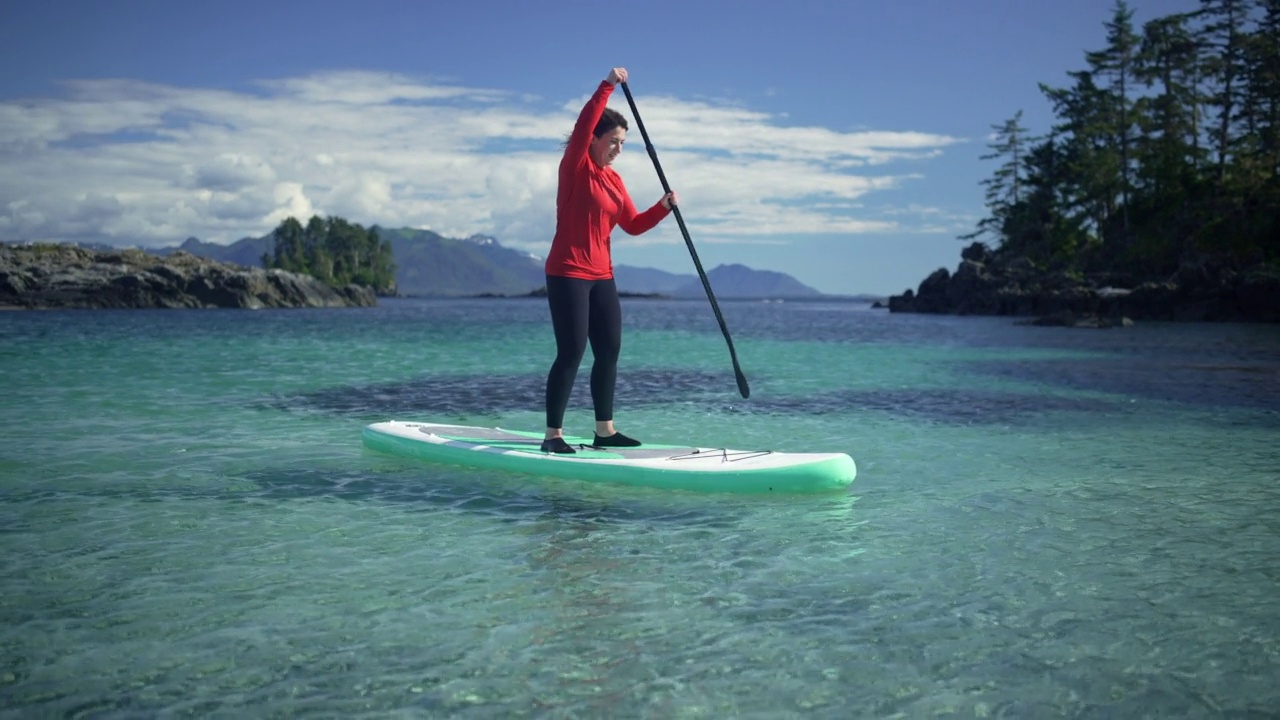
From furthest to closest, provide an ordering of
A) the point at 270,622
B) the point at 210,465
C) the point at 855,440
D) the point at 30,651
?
the point at 855,440
the point at 210,465
the point at 270,622
the point at 30,651

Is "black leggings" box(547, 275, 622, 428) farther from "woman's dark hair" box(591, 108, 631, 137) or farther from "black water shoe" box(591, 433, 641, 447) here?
"woman's dark hair" box(591, 108, 631, 137)

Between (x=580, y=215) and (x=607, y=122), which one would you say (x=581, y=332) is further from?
(x=607, y=122)

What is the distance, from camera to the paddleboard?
6652mm

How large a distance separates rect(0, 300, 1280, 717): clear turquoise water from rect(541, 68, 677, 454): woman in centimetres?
109

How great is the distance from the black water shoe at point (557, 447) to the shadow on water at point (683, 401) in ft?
16.8

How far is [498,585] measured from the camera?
14.8 feet

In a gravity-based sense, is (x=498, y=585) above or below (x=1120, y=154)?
below

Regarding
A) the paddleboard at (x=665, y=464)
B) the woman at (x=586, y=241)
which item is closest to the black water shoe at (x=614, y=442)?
the paddleboard at (x=665, y=464)

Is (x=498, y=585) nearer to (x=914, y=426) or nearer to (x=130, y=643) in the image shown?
(x=130, y=643)

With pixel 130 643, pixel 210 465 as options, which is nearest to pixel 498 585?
pixel 130 643

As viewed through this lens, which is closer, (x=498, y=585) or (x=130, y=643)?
(x=130, y=643)

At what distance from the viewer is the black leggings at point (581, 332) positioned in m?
6.88

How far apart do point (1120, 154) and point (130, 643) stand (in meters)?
71.4

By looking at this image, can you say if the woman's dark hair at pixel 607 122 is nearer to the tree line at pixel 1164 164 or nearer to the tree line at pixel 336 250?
the tree line at pixel 1164 164
